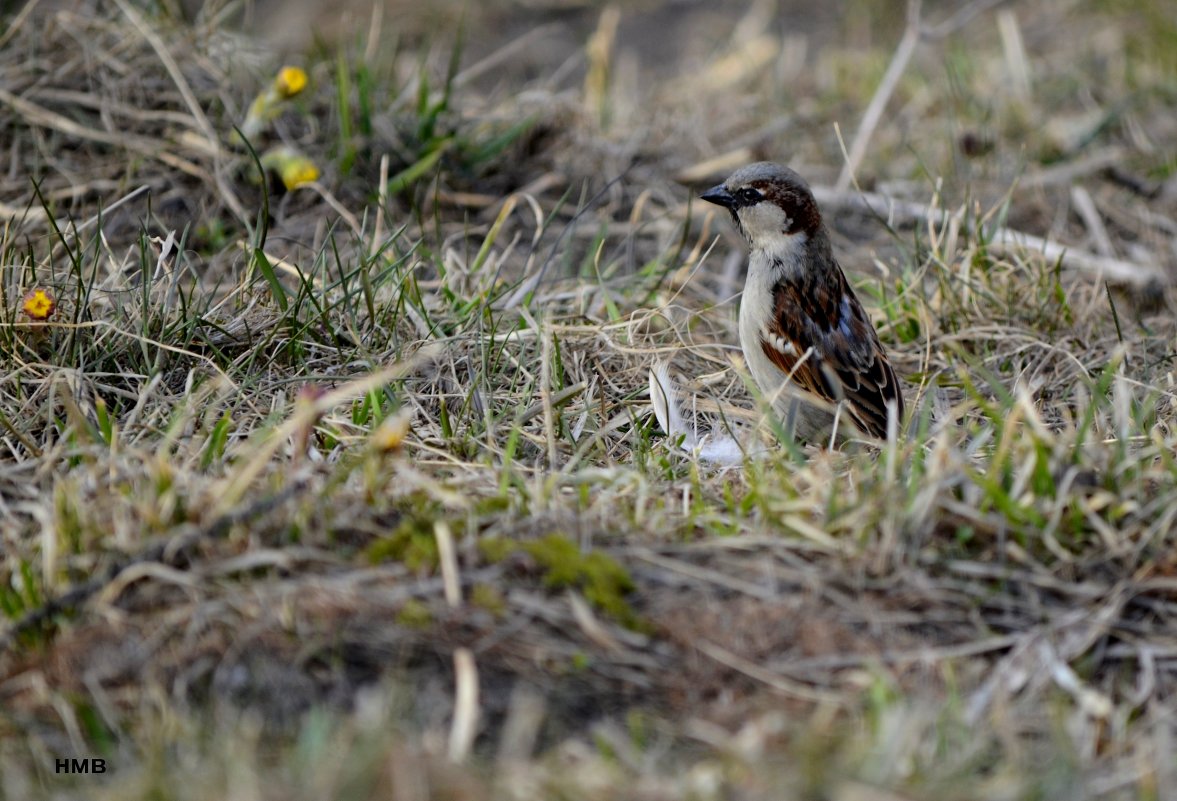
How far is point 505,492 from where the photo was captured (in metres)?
3.03

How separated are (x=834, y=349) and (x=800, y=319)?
0.50 feet

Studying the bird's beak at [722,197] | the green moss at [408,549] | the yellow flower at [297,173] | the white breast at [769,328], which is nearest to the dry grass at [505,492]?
the green moss at [408,549]

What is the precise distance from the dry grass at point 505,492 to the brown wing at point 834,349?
197 mm

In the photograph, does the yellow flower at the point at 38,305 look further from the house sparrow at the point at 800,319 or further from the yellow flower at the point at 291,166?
the house sparrow at the point at 800,319

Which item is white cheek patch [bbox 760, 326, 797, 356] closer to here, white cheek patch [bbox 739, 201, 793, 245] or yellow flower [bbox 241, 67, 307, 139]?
white cheek patch [bbox 739, 201, 793, 245]

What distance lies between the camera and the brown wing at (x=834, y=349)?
416 centimetres

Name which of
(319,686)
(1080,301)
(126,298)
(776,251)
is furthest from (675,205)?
(319,686)

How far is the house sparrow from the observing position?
13.7ft

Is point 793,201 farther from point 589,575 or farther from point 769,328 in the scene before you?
point 589,575

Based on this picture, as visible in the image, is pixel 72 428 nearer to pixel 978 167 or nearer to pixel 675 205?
pixel 675 205

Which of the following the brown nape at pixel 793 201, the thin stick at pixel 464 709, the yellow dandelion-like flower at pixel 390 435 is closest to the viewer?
the thin stick at pixel 464 709

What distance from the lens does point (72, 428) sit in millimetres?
3158

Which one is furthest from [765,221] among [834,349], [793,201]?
[834,349]

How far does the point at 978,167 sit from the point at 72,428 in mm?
4344
